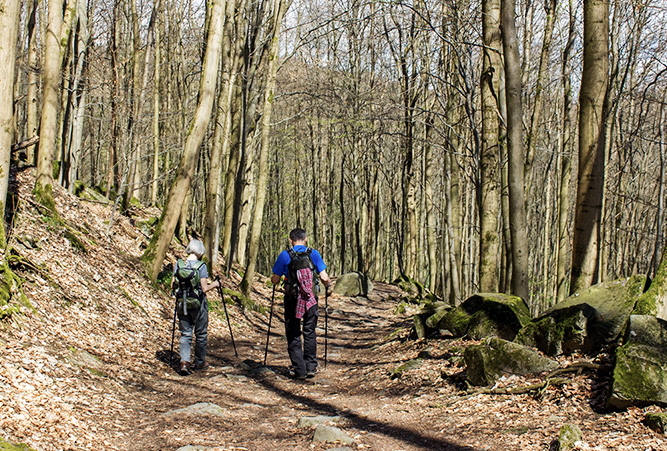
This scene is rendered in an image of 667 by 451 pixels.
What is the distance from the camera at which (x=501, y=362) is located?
549 cm

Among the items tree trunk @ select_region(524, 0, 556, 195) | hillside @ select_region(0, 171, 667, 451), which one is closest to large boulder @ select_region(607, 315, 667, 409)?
hillside @ select_region(0, 171, 667, 451)

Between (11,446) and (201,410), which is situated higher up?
(11,446)

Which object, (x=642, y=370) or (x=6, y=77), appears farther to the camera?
(x=6, y=77)

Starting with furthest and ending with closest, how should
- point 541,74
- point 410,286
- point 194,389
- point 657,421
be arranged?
1. point 410,286
2. point 541,74
3. point 194,389
4. point 657,421

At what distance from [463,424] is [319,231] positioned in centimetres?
2995

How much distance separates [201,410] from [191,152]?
6.32 metres

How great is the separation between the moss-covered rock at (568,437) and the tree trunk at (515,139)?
3942 mm

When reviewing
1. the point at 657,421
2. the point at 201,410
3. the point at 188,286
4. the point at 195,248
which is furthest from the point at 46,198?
the point at 657,421

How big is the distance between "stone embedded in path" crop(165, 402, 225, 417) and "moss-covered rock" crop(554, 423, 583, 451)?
129 inches

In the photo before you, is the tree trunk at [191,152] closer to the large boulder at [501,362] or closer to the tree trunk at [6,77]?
the tree trunk at [6,77]

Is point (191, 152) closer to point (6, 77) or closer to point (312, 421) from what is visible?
point (6, 77)

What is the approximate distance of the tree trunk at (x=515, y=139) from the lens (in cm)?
762

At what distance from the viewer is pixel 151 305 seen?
9742 mm

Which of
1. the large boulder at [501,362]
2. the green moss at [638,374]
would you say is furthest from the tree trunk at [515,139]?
the green moss at [638,374]
